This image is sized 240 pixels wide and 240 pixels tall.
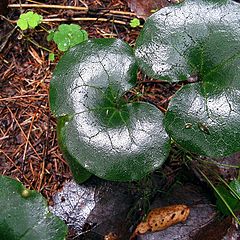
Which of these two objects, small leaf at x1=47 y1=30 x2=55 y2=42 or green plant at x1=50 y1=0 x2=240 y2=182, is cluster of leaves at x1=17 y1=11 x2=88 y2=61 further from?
green plant at x1=50 y1=0 x2=240 y2=182

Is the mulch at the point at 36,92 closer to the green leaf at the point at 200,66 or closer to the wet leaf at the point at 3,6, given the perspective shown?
the wet leaf at the point at 3,6

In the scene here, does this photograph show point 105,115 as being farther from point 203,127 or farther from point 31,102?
point 31,102

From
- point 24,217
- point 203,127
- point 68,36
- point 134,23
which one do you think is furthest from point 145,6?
point 24,217

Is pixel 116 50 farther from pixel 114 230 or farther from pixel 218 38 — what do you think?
pixel 114 230

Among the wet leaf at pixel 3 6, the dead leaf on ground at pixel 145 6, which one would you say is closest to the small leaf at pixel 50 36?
the wet leaf at pixel 3 6

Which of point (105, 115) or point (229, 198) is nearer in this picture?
point (105, 115)
